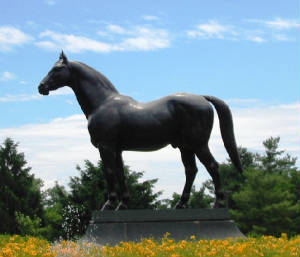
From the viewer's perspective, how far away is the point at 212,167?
1026 centimetres

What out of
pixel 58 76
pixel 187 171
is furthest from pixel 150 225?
pixel 58 76

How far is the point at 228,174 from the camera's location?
148 feet

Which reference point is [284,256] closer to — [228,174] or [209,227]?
[209,227]

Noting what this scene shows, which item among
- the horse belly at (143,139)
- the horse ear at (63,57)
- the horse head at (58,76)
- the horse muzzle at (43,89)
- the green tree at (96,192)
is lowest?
the green tree at (96,192)

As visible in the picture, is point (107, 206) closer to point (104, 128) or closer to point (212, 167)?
point (104, 128)

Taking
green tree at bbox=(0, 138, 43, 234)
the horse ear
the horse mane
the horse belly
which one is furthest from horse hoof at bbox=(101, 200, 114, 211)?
green tree at bbox=(0, 138, 43, 234)

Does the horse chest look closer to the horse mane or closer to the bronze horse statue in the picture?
the bronze horse statue

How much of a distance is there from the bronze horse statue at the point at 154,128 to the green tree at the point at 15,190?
57.1 ft

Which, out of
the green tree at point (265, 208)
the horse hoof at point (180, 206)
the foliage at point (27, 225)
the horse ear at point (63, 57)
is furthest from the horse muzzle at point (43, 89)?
the green tree at point (265, 208)

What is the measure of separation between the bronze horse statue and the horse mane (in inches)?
9.0

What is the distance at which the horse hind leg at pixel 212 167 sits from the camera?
10.2 meters

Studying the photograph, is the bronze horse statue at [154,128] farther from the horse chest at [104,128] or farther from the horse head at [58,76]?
the horse head at [58,76]

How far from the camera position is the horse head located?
10.8 m

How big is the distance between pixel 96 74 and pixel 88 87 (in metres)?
0.38
